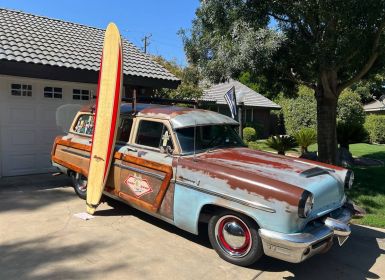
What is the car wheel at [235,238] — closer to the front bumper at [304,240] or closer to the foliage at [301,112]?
the front bumper at [304,240]

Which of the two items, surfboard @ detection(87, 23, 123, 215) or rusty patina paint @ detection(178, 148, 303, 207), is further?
surfboard @ detection(87, 23, 123, 215)

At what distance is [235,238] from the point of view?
4.79m

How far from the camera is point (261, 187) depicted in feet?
14.5

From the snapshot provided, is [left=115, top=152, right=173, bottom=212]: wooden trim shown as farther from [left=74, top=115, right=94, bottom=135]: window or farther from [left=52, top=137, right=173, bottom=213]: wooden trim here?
[left=74, top=115, right=94, bottom=135]: window

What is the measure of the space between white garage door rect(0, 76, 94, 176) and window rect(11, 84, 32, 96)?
7cm

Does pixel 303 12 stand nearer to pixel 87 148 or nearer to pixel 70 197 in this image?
pixel 87 148

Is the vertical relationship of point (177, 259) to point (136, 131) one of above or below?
below

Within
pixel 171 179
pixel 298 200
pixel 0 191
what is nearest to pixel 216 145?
pixel 171 179

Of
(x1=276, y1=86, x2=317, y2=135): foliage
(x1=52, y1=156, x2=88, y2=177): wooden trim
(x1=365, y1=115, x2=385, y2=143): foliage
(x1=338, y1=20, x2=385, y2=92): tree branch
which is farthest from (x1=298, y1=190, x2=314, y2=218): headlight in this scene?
(x1=365, y1=115, x2=385, y2=143): foliage

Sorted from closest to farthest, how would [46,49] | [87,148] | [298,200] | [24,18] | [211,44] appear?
[298,200] < [87,148] < [211,44] < [46,49] < [24,18]

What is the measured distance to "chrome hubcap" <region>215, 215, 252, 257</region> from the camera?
4.70 meters

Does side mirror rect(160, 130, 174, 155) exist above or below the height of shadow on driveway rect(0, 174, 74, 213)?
above

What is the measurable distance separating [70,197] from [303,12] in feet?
18.8

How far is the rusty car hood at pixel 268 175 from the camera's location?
4.39 meters
